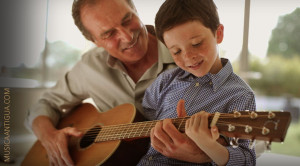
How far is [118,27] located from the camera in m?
0.80

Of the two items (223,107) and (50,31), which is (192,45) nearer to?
(223,107)

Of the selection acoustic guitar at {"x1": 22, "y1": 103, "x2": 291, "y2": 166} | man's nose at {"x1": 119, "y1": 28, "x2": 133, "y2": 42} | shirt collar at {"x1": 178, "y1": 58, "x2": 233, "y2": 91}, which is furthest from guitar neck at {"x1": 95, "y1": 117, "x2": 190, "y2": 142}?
man's nose at {"x1": 119, "y1": 28, "x2": 133, "y2": 42}

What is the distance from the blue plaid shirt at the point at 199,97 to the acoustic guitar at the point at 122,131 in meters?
0.05

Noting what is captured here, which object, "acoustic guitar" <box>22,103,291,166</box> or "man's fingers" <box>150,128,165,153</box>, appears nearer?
"acoustic guitar" <box>22,103,291,166</box>

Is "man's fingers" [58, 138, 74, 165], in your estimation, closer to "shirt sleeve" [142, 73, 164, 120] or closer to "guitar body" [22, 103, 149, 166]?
"guitar body" [22, 103, 149, 166]

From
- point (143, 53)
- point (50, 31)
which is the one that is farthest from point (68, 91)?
point (143, 53)

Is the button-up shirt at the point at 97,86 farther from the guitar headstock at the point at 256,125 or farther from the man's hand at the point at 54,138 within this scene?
the guitar headstock at the point at 256,125

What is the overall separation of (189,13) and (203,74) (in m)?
0.12

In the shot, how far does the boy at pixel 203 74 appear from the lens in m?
0.59

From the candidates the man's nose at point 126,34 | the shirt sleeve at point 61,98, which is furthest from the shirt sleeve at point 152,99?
the shirt sleeve at point 61,98

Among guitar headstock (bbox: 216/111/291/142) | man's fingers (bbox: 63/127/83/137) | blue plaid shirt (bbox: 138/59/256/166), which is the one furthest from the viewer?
man's fingers (bbox: 63/127/83/137)

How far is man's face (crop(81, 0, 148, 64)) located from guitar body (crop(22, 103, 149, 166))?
141 mm

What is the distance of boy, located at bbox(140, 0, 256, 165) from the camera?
0.59 metres

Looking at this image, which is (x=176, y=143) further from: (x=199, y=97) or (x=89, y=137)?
(x=89, y=137)
